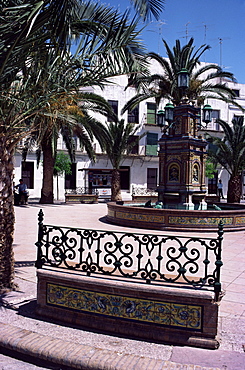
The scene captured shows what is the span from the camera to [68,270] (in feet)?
14.5

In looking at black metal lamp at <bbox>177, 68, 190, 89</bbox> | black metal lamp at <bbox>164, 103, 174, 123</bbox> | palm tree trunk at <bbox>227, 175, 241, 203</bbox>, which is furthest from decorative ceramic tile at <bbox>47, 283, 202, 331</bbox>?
palm tree trunk at <bbox>227, 175, 241, 203</bbox>

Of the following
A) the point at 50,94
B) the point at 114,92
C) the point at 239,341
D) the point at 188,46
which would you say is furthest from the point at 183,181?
the point at 114,92

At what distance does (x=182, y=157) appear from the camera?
523 inches

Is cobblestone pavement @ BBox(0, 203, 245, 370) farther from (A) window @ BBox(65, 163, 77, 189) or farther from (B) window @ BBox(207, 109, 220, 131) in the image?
(B) window @ BBox(207, 109, 220, 131)

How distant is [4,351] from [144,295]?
153 centimetres

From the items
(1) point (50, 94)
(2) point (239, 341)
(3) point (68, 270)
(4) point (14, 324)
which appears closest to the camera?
(2) point (239, 341)

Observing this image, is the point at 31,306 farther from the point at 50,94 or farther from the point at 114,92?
the point at 114,92

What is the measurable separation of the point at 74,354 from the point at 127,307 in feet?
2.39

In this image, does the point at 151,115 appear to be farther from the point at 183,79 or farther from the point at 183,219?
the point at 183,219

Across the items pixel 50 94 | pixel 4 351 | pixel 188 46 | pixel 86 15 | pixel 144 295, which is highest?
pixel 188 46

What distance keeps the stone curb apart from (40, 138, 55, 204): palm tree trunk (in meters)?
15.8

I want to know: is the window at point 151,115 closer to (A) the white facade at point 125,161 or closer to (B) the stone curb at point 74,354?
(A) the white facade at point 125,161

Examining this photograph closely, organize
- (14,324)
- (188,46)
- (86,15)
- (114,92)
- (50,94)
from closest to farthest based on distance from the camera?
1. (14,324)
2. (50,94)
3. (86,15)
4. (188,46)
5. (114,92)

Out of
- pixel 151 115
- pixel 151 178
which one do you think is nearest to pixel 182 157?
pixel 151 178
